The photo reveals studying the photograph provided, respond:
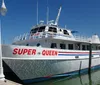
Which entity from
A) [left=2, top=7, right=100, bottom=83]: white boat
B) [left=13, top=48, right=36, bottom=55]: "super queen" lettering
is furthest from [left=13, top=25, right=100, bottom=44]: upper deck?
[left=13, top=48, right=36, bottom=55]: "super queen" lettering

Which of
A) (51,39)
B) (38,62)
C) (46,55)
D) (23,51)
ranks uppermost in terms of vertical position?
(51,39)

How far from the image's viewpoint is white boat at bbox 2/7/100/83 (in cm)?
1214

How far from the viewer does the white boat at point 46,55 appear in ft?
39.8

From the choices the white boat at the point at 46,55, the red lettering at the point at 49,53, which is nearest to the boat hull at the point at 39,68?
the white boat at the point at 46,55

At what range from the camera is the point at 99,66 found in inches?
867

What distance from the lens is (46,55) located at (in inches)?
523

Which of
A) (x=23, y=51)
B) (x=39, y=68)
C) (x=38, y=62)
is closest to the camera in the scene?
(x=23, y=51)

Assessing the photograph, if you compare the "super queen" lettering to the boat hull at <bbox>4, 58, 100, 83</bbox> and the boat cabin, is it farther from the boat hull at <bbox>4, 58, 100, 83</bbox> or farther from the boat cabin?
the boat cabin

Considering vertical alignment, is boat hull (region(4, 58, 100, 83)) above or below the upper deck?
below

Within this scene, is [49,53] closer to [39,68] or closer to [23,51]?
[39,68]

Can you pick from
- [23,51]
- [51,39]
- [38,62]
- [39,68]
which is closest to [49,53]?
[38,62]

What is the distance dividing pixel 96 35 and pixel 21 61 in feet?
41.9

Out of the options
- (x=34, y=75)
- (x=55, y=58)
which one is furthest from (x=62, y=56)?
(x=34, y=75)

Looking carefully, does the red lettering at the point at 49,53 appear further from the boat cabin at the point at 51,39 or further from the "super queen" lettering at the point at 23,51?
the boat cabin at the point at 51,39
